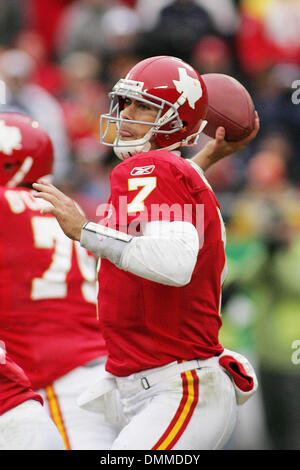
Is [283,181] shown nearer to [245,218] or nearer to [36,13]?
[245,218]

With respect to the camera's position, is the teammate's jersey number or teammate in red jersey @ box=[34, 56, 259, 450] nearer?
teammate in red jersey @ box=[34, 56, 259, 450]

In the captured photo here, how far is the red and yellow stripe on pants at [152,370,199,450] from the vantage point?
3266 millimetres

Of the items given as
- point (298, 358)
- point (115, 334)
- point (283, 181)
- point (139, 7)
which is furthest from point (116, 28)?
point (115, 334)

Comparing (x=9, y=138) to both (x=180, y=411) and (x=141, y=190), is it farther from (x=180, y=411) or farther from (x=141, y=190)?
(x=180, y=411)

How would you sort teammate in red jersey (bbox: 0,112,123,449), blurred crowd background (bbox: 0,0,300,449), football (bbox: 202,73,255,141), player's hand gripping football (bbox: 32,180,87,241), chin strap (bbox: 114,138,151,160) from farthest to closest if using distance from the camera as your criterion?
1. blurred crowd background (bbox: 0,0,300,449)
2. teammate in red jersey (bbox: 0,112,123,449)
3. football (bbox: 202,73,255,141)
4. chin strap (bbox: 114,138,151,160)
5. player's hand gripping football (bbox: 32,180,87,241)

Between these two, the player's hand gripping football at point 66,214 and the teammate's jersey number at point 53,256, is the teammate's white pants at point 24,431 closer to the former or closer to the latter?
the player's hand gripping football at point 66,214

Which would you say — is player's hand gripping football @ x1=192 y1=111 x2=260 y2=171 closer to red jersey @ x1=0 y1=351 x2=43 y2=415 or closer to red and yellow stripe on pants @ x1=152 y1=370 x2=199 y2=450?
red and yellow stripe on pants @ x1=152 y1=370 x2=199 y2=450

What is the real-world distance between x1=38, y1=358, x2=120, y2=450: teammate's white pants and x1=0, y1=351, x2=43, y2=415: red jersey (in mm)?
795

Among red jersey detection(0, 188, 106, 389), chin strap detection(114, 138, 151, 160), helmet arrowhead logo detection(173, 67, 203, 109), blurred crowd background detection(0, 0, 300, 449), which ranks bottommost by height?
blurred crowd background detection(0, 0, 300, 449)

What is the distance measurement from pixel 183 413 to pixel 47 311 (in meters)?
1.23

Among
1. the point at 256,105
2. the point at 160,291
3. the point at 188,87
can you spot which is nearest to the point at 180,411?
the point at 160,291

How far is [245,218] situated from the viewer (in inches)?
265

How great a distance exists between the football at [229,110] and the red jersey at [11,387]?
1448mm

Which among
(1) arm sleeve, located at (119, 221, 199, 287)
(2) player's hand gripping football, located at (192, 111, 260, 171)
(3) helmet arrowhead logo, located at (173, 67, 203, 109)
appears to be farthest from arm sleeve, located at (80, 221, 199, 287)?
(2) player's hand gripping football, located at (192, 111, 260, 171)
